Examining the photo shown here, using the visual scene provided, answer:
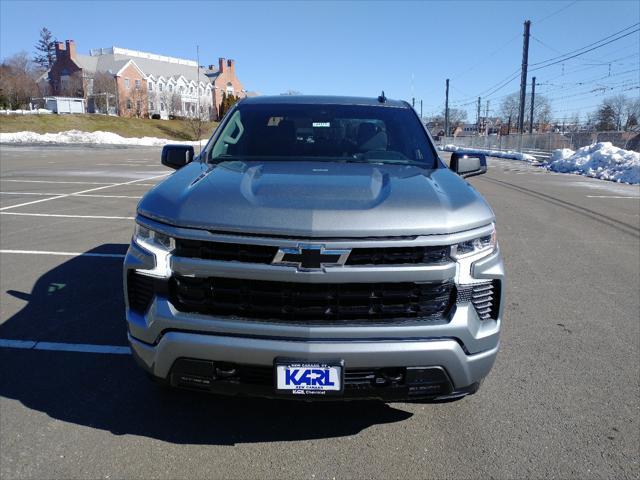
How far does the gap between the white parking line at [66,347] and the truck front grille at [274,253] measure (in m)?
1.82

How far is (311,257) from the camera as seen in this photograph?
2369 mm

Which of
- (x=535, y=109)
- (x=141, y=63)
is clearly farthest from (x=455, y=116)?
(x=141, y=63)

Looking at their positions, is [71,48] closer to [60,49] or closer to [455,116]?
[60,49]

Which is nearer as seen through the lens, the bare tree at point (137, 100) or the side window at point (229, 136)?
the side window at point (229, 136)

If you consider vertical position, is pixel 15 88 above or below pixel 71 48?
below

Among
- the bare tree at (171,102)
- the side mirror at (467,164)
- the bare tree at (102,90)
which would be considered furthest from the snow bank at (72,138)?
the side mirror at (467,164)

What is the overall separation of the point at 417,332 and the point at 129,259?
1.48 m

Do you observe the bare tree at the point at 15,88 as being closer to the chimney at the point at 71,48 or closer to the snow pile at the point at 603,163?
the chimney at the point at 71,48

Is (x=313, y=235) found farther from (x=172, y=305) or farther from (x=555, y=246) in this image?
(x=555, y=246)

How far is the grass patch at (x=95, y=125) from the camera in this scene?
53.0 meters

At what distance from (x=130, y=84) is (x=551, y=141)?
69.8 m

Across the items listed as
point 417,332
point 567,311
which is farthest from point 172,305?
point 567,311

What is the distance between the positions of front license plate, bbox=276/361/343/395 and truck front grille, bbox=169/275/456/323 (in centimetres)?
21

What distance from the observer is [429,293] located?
8.07 feet
